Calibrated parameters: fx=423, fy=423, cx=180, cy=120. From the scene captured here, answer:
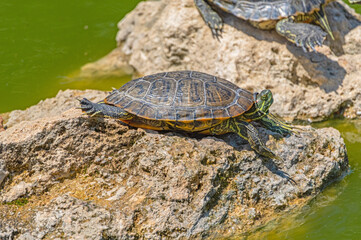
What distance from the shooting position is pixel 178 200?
11.1 feet

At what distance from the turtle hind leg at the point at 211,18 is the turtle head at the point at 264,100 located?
2.84 meters

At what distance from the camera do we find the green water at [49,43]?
672 cm

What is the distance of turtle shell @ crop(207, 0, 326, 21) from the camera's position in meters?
6.27

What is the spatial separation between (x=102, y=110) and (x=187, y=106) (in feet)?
2.42

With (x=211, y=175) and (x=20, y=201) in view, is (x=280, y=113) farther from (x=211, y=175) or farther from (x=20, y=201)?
(x=20, y=201)

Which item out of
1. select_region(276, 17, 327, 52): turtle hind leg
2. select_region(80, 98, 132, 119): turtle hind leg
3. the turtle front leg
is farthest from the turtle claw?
select_region(80, 98, 132, 119): turtle hind leg

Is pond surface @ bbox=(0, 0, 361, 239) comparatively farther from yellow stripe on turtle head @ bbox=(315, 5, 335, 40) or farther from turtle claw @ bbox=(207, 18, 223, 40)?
turtle claw @ bbox=(207, 18, 223, 40)

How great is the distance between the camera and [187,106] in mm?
3721

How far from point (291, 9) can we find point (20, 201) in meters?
4.72

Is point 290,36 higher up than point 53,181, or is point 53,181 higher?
point 290,36

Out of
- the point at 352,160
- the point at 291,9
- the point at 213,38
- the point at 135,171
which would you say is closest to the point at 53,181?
the point at 135,171

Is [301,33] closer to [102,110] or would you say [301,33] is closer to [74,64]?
[102,110]

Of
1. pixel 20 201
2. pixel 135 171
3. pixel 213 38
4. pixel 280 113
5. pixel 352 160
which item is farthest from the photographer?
pixel 213 38

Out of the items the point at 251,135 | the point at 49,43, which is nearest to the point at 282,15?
the point at 251,135
